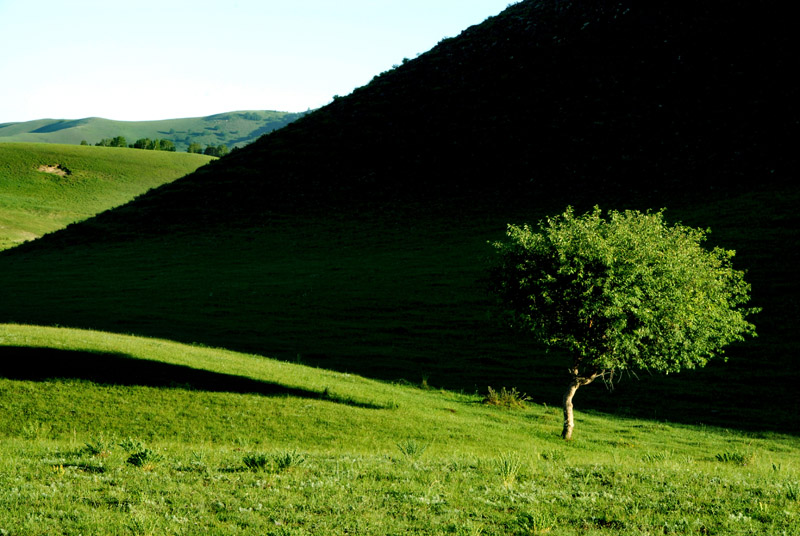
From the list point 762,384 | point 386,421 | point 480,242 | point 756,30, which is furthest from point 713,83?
point 386,421

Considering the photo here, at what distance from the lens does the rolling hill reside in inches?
1439

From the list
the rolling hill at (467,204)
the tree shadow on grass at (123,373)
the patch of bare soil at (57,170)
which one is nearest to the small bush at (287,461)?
the tree shadow on grass at (123,373)

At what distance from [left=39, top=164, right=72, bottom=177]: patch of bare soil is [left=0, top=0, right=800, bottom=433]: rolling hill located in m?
61.8

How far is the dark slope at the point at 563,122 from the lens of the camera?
2803 inches

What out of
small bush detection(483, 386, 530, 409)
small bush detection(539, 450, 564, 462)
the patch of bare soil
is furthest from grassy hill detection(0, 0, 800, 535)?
the patch of bare soil

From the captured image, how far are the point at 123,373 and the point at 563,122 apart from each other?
229 ft

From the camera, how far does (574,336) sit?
2302 cm

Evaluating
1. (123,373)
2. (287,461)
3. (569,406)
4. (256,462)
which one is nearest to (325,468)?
(287,461)

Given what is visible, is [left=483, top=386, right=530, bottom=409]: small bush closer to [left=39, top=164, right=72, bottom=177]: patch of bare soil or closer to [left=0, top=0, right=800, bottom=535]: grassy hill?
[left=0, top=0, right=800, bottom=535]: grassy hill

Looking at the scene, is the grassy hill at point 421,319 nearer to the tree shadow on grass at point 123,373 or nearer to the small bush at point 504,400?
the tree shadow on grass at point 123,373

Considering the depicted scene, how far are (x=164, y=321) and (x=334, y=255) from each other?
71.0ft

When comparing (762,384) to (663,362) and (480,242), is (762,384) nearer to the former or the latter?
(663,362)

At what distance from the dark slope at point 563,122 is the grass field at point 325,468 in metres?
50.2

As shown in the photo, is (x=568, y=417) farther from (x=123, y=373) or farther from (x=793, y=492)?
(x=123, y=373)
